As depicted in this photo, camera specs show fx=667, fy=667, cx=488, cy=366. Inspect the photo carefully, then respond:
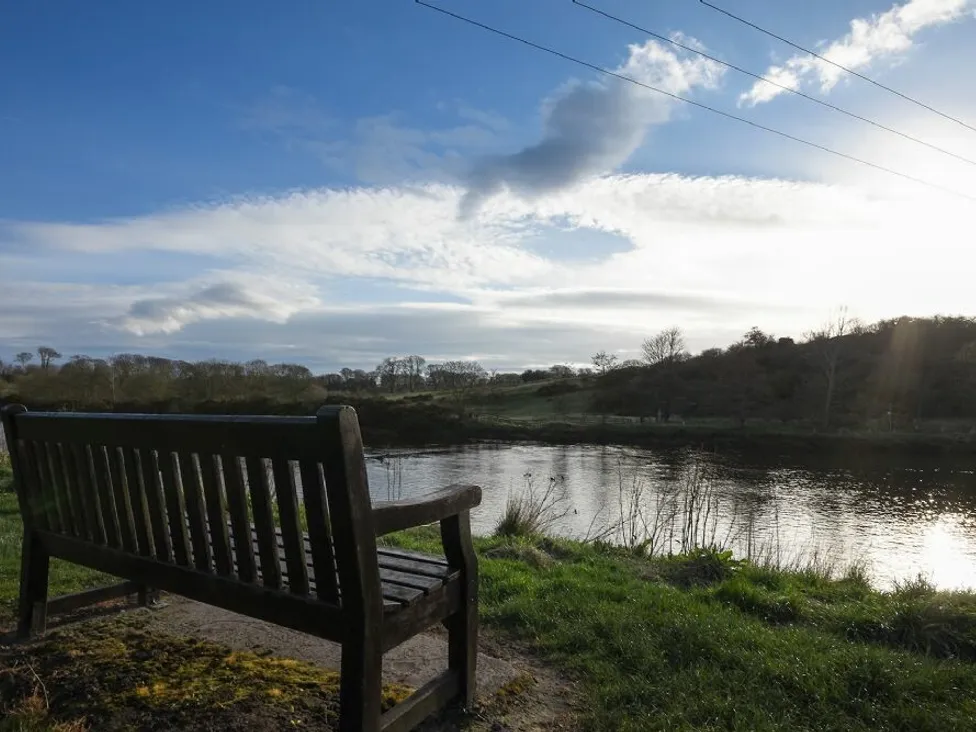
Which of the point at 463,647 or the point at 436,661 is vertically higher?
the point at 463,647

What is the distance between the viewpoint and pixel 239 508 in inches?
101

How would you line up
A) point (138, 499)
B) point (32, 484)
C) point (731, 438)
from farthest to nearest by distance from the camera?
1. point (731, 438)
2. point (32, 484)
3. point (138, 499)

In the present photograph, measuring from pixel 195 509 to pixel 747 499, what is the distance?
20266 mm

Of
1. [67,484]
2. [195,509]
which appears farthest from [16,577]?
[195,509]

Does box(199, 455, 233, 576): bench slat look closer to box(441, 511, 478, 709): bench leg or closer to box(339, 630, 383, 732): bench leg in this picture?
box(339, 630, 383, 732): bench leg

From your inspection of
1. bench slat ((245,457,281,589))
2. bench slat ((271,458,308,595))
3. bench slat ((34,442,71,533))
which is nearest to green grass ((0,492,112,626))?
bench slat ((34,442,71,533))

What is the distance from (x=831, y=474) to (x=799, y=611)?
25.6 metres

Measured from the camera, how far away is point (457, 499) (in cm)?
279

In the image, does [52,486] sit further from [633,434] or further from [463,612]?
[633,434]

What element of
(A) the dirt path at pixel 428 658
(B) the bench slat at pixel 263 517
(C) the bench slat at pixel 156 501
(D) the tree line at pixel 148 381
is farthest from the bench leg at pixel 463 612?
(D) the tree line at pixel 148 381

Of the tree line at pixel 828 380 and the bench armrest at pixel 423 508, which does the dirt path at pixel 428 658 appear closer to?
the bench armrest at pixel 423 508

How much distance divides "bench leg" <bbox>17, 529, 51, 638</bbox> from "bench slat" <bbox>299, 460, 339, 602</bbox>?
2218 mm

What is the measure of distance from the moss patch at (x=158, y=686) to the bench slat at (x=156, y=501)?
594 millimetres

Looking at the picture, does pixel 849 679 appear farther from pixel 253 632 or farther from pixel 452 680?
pixel 253 632
